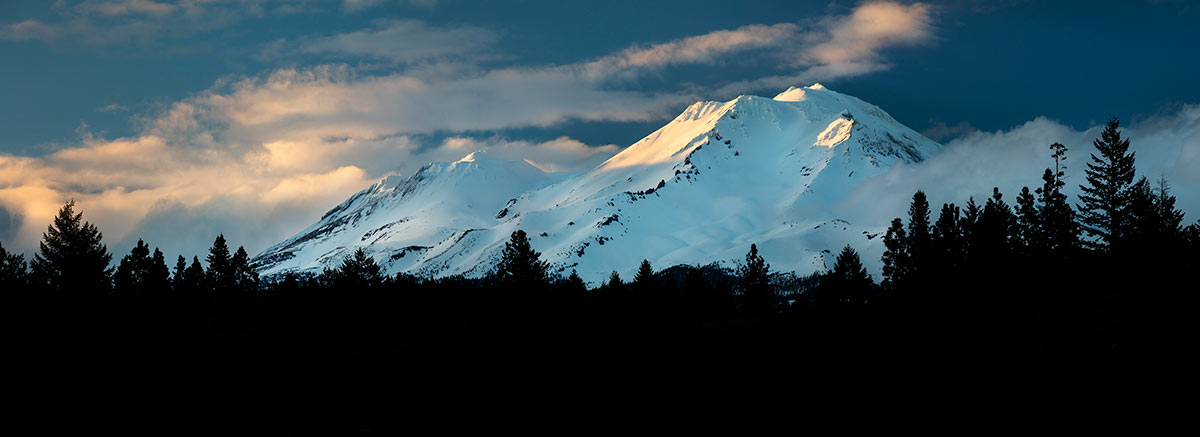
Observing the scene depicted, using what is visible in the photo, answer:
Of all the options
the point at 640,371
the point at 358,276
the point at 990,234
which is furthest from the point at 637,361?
the point at 990,234

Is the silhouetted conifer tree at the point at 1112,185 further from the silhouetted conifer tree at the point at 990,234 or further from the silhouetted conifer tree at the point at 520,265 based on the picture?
the silhouetted conifer tree at the point at 520,265

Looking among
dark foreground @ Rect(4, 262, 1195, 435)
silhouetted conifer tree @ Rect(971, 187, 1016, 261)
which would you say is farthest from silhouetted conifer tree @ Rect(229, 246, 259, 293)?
silhouetted conifer tree @ Rect(971, 187, 1016, 261)

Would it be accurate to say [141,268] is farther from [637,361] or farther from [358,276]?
[637,361]

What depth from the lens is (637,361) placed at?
31109 mm

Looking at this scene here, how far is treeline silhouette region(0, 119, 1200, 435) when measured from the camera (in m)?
21.1

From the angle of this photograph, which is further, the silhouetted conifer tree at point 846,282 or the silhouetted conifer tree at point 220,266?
the silhouetted conifer tree at point 220,266

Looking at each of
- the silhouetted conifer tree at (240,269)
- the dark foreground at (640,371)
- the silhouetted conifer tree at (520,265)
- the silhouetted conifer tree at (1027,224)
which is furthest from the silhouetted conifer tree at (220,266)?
the silhouetted conifer tree at (1027,224)

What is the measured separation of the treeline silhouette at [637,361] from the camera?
21.1 meters

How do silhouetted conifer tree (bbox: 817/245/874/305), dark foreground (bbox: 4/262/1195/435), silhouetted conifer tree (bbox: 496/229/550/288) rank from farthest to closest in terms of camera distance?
silhouetted conifer tree (bbox: 496/229/550/288) → silhouetted conifer tree (bbox: 817/245/874/305) → dark foreground (bbox: 4/262/1195/435)

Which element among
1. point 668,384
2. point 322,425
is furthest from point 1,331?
point 668,384

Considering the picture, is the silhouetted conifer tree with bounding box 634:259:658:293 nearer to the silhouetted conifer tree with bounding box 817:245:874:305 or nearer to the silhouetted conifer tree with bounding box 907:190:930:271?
the silhouetted conifer tree with bounding box 817:245:874:305

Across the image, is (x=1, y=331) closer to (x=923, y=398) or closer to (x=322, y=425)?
(x=322, y=425)

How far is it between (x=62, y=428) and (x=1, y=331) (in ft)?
33.7

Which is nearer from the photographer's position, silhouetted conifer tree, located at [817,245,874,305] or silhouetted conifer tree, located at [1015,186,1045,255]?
silhouetted conifer tree, located at [817,245,874,305]
